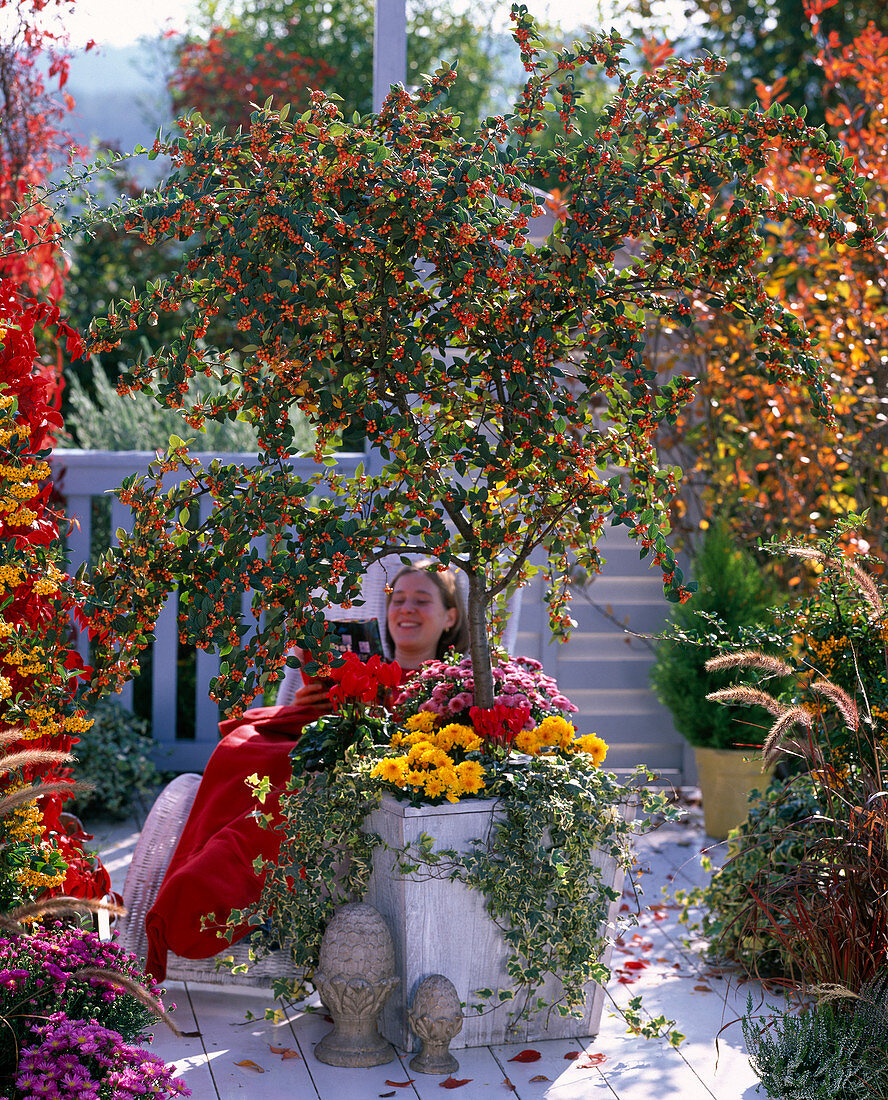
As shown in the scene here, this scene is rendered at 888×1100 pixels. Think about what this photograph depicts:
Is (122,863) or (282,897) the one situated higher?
(282,897)

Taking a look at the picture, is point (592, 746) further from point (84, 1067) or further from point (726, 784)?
point (726, 784)

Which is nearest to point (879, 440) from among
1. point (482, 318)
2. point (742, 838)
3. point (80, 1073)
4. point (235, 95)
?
point (742, 838)

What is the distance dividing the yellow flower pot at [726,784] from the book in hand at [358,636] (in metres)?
1.35

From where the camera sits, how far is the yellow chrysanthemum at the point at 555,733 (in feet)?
8.12

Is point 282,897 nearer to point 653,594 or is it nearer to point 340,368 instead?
point 340,368

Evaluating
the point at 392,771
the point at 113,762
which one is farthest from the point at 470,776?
the point at 113,762

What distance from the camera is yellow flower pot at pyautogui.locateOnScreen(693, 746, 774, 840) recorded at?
3912mm

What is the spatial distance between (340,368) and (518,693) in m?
0.84

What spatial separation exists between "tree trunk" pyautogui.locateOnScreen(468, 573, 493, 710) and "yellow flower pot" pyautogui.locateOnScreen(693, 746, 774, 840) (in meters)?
1.65

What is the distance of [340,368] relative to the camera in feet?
7.29

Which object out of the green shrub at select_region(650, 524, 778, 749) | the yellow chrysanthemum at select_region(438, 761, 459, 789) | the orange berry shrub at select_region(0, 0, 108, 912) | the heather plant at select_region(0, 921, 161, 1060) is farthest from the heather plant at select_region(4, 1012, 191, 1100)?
the green shrub at select_region(650, 524, 778, 749)

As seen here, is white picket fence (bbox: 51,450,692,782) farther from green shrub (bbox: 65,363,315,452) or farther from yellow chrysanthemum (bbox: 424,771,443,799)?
yellow chrysanthemum (bbox: 424,771,443,799)

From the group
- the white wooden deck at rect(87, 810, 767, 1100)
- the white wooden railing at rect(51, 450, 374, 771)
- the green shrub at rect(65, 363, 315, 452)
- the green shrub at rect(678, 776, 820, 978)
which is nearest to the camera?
the white wooden deck at rect(87, 810, 767, 1100)

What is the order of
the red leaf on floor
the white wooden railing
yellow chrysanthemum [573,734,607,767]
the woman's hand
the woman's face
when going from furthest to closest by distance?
the white wooden railing < the woman's face < the woman's hand < yellow chrysanthemum [573,734,607,767] < the red leaf on floor
